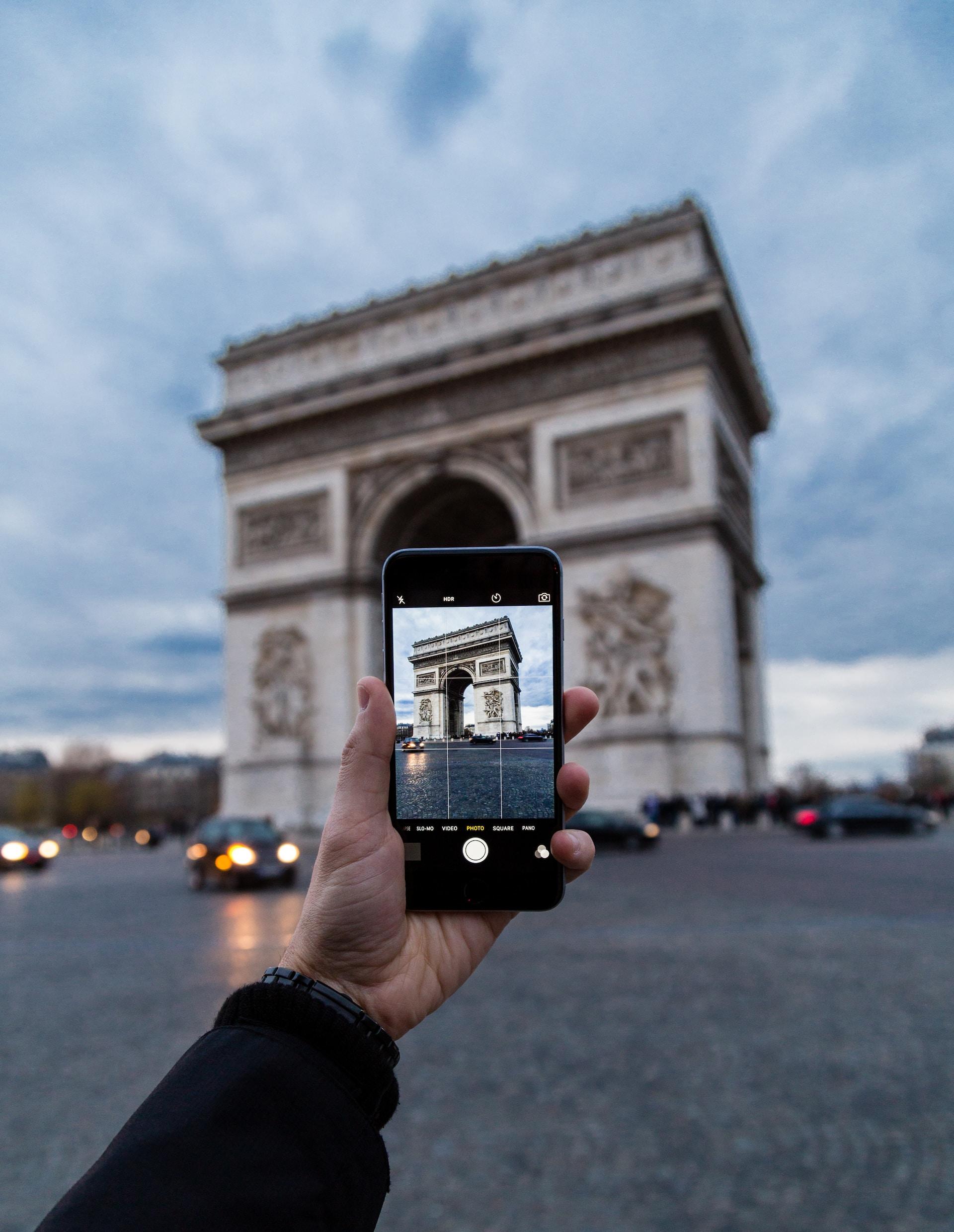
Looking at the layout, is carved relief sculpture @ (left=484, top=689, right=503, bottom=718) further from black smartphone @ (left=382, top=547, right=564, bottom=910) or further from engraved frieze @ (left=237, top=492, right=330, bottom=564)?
engraved frieze @ (left=237, top=492, right=330, bottom=564)

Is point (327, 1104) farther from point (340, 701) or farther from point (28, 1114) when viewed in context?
point (340, 701)

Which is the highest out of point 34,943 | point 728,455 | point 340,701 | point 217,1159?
point 728,455

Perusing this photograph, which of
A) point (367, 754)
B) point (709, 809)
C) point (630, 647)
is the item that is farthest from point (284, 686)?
point (367, 754)

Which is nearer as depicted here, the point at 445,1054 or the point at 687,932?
the point at 445,1054

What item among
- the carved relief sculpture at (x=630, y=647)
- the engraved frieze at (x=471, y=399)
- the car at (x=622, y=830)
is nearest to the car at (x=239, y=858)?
the car at (x=622, y=830)

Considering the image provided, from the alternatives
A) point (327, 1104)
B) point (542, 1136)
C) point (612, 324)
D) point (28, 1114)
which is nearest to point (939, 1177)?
point (542, 1136)

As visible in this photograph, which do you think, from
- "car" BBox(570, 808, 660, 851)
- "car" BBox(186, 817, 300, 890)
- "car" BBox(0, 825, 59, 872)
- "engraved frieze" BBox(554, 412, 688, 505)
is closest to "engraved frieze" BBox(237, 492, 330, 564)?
"engraved frieze" BBox(554, 412, 688, 505)
